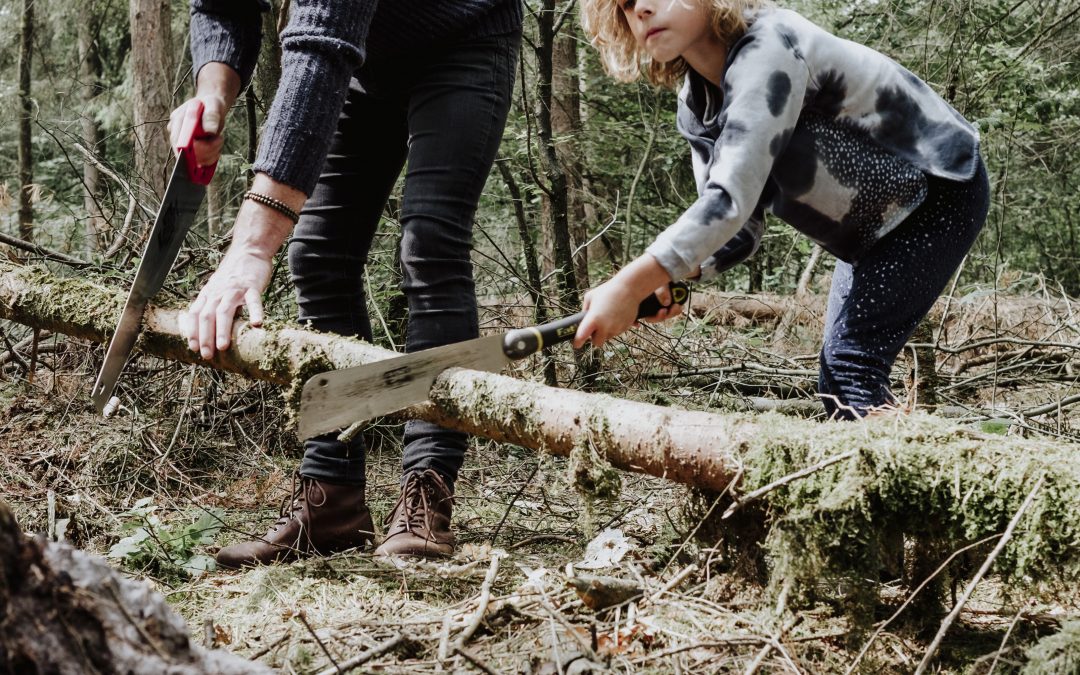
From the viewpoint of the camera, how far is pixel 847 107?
2518 mm

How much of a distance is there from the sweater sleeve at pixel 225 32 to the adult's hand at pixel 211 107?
0.13 ft

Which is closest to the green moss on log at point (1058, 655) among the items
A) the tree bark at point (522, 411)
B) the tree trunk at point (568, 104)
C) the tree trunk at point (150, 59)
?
the tree bark at point (522, 411)

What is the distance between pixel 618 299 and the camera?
83.0 inches

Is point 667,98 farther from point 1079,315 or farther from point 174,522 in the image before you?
point 174,522

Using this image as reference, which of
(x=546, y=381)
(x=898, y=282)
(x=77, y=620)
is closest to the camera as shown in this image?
(x=77, y=620)

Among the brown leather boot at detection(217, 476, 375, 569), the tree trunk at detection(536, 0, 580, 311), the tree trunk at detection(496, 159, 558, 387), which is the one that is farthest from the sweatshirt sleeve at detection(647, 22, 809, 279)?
the tree trunk at detection(536, 0, 580, 311)

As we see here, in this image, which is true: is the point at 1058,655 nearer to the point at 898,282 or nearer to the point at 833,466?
the point at 833,466

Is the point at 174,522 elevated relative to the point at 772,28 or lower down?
lower down

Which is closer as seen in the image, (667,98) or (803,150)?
(803,150)

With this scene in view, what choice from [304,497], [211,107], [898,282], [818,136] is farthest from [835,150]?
[304,497]

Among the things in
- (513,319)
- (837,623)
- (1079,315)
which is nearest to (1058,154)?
(1079,315)

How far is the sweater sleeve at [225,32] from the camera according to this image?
8.64ft

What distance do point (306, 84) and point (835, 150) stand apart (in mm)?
1627

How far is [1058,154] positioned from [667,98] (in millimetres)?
4796
